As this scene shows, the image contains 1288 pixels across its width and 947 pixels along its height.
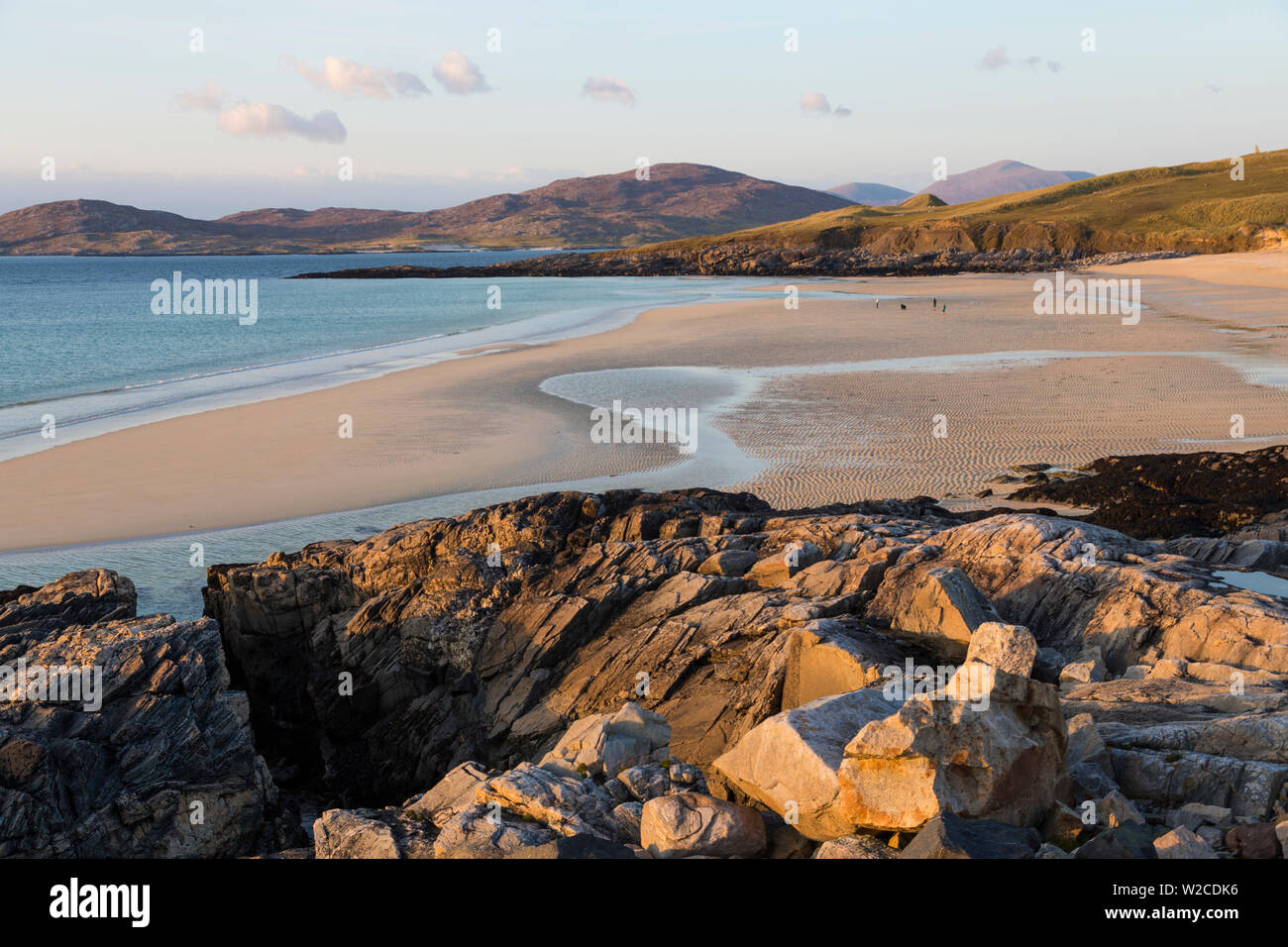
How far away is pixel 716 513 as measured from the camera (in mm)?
15789

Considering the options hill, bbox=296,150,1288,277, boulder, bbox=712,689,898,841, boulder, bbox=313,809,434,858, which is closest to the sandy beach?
boulder, bbox=712,689,898,841

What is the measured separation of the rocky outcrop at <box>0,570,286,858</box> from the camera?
959cm

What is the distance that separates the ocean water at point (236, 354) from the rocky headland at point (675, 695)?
452cm

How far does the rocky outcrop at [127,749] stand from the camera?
31.5ft

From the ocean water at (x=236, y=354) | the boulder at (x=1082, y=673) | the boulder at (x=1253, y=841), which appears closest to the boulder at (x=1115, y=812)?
the boulder at (x=1253, y=841)

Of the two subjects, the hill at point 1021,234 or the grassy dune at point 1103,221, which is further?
the hill at point 1021,234

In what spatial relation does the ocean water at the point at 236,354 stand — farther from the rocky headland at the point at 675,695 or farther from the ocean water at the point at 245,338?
the rocky headland at the point at 675,695

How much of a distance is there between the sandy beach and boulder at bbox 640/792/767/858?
14.9m

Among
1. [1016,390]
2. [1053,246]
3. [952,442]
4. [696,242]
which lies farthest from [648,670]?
[696,242]

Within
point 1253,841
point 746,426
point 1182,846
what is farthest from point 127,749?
point 746,426

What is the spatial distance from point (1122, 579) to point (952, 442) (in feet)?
50.6

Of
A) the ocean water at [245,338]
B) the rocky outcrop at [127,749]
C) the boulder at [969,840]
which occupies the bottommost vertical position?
the rocky outcrop at [127,749]
